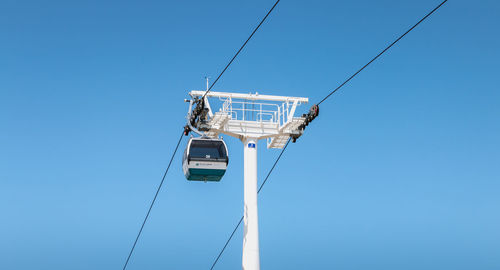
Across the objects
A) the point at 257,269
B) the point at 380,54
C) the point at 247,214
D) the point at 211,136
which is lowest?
the point at 257,269

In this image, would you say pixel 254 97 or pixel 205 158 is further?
pixel 254 97

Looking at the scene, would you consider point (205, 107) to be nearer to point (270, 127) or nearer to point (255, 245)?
point (270, 127)

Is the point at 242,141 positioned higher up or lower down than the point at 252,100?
lower down

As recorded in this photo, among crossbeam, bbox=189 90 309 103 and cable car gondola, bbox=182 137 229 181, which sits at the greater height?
crossbeam, bbox=189 90 309 103

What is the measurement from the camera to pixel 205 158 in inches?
688

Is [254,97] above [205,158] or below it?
above

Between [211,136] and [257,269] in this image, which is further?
[211,136]

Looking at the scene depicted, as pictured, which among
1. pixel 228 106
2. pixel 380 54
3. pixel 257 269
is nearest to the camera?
pixel 380 54

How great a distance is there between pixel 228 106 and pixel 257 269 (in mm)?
5160

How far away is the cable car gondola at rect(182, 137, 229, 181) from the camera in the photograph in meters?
17.5

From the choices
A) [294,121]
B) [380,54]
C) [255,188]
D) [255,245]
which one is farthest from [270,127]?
[380,54]

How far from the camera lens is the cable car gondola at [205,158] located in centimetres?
1747

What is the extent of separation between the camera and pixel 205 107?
17203mm

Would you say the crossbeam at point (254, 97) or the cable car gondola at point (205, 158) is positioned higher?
the crossbeam at point (254, 97)
